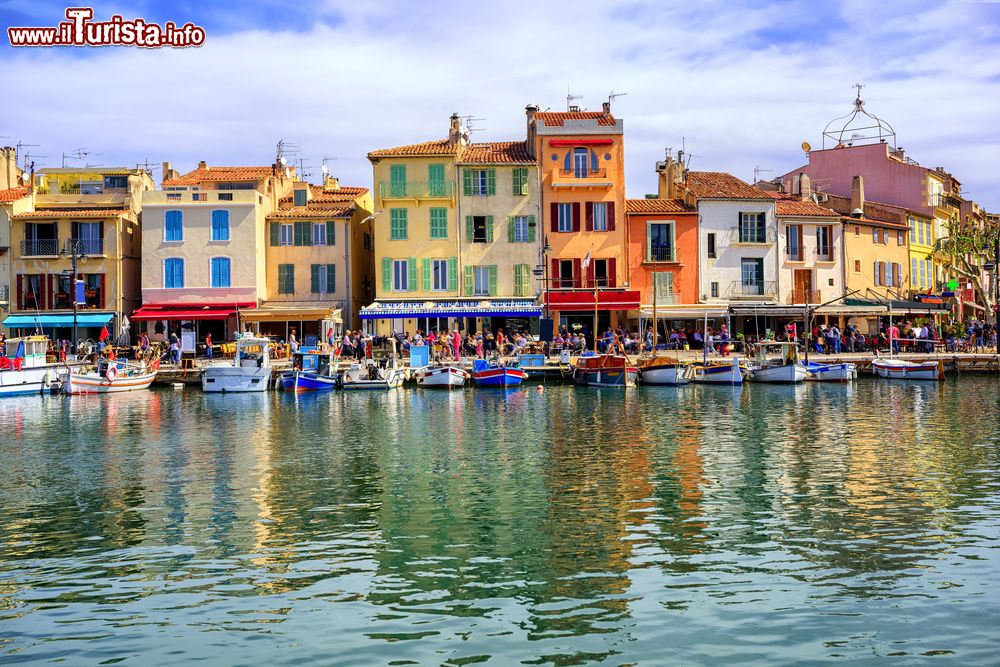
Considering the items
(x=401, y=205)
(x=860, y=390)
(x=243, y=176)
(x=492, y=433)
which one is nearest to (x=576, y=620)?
(x=492, y=433)

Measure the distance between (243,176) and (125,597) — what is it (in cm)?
5068

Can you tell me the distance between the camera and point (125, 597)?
514 inches

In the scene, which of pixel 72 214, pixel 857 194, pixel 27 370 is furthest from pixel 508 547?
pixel 857 194

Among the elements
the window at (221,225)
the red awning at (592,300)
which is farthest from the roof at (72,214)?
the red awning at (592,300)

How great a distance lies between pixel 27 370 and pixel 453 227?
23984 mm

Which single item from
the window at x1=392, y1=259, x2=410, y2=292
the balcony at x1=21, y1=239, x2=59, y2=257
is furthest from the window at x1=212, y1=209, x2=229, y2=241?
the window at x1=392, y1=259, x2=410, y2=292

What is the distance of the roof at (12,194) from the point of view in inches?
2275

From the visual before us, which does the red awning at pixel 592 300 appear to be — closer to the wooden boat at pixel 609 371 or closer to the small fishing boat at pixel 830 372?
the wooden boat at pixel 609 371

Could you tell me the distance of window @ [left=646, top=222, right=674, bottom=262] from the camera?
195 ft

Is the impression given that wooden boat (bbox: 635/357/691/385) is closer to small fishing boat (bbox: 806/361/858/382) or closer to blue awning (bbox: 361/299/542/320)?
small fishing boat (bbox: 806/361/858/382)

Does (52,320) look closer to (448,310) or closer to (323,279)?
(323,279)

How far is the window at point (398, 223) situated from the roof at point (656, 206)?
1331cm

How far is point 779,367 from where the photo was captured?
48.2 metres

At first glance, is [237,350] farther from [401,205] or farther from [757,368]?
[757,368]
